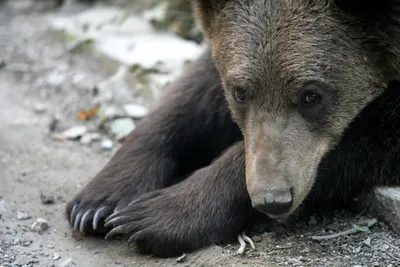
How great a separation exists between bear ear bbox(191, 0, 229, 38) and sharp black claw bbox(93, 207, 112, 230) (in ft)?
5.06

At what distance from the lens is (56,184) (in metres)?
6.44

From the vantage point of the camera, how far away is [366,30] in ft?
15.5

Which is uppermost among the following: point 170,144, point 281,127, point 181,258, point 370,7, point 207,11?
point 370,7

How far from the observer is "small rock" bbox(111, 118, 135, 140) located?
24.2ft

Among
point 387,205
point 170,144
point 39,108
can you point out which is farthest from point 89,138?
point 387,205

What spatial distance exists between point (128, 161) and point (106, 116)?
1838 mm

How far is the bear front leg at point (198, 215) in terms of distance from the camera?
16.3ft

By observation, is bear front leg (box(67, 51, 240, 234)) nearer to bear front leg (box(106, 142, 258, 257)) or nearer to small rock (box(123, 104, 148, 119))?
bear front leg (box(106, 142, 258, 257))

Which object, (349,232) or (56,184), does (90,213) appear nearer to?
(56,184)

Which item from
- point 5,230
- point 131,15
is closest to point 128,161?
point 5,230

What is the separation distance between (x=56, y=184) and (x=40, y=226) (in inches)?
36.2

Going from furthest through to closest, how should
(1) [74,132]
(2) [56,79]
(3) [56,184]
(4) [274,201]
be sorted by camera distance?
(2) [56,79] → (1) [74,132] → (3) [56,184] → (4) [274,201]

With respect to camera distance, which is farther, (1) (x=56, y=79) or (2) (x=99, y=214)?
(1) (x=56, y=79)

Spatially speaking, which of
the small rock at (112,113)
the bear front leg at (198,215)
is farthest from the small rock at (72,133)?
the bear front leg at (198,215)
